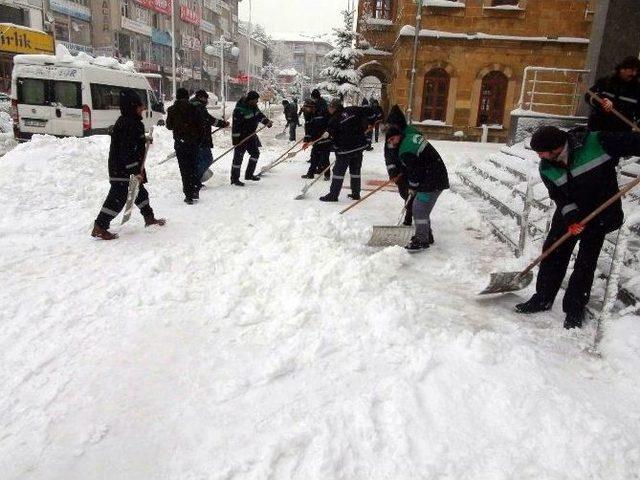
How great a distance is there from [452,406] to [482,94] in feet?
59.5

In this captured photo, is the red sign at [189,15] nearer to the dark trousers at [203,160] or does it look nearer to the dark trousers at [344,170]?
the dark trousers at [203,160]

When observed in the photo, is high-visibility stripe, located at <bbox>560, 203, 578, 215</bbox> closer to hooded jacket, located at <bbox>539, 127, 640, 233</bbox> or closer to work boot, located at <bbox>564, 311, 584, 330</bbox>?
hooded jacket, located at <bbox>539, 127, 640, 233</bbox>

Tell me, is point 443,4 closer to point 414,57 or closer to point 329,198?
point 414,57

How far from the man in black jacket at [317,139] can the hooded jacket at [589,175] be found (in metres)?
6.12

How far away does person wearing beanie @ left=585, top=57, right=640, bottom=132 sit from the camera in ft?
17.4

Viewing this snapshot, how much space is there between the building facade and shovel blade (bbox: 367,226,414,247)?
14349 mm

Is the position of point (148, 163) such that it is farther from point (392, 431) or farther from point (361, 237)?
point (392, 431)

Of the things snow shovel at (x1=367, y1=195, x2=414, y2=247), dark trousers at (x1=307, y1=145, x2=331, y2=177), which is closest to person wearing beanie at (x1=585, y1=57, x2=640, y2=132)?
snow shovel at (x1=367, y1=195, x2=414, y2=247)

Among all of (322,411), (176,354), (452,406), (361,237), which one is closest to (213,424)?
(322,411)

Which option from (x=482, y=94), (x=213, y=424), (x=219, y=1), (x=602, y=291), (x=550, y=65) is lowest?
(x=213, y=424)

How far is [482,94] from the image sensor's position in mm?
18500

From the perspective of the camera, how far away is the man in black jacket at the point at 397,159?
5.25 meters

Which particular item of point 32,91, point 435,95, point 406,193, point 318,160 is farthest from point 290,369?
point 435,95

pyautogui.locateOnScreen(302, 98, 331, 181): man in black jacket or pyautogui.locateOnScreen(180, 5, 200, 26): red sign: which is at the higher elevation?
pyautogui.locateOnScreen(180, 5, 200, 26): red sign
